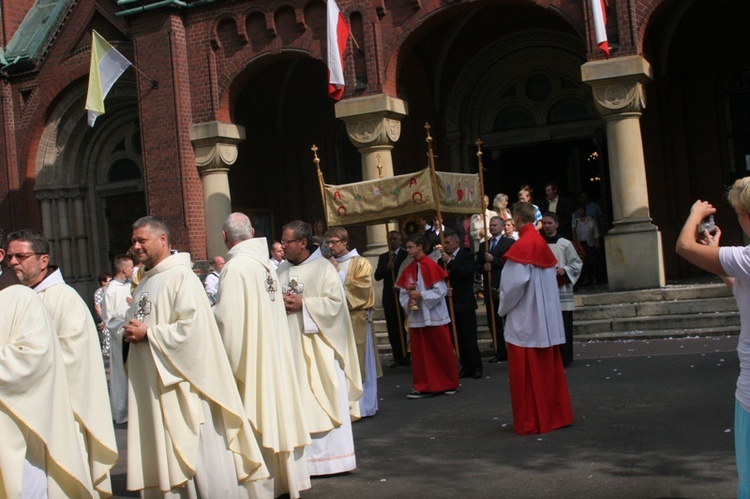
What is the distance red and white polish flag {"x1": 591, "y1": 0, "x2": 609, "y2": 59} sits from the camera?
48.7 feet

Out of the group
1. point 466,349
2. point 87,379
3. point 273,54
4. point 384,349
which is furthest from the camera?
point 273,54

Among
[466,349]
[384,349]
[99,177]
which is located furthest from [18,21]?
[466,349]

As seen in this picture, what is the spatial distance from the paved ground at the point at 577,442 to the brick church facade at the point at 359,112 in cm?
501

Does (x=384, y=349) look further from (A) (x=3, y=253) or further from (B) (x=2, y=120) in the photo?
(B) (x=2, y=120)

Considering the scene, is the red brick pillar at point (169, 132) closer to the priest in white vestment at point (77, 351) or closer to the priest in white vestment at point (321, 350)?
the priest in white vestment at point (321, 350)

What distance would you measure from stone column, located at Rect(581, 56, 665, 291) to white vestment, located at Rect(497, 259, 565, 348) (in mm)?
6614

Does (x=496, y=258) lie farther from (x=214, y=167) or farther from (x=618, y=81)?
(x=214, y=167)

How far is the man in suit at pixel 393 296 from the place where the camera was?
1325 cm

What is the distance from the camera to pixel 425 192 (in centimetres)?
1244

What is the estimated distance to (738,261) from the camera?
4.51 metres

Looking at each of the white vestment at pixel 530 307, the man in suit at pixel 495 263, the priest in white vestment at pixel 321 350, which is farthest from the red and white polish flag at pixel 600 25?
the priest in white vestment at pixel 321 350

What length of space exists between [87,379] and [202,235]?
40.1 ft

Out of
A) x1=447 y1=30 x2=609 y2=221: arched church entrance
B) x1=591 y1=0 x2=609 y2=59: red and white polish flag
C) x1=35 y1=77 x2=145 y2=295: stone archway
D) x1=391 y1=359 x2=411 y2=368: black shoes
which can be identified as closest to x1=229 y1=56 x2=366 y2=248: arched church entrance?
x1=35 y1=77 x2=145 y2=295: stone archway

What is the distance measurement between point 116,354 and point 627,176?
833cm
